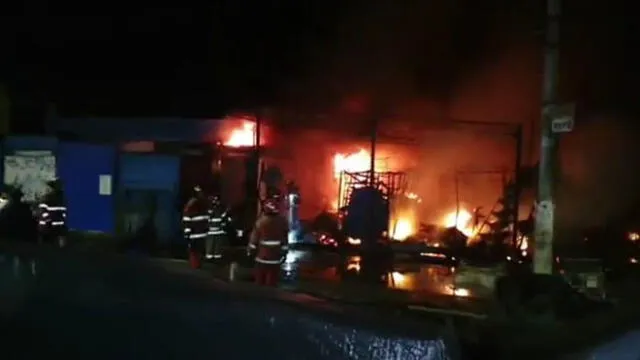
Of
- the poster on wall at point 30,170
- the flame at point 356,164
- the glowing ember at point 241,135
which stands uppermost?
the glowing ember at point 241,135

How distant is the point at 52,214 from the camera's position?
53.5 feet

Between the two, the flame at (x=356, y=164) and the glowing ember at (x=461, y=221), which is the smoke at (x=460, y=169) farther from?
the flame at (x=356, y=164)

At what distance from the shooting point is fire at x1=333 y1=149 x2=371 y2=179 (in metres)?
22.0

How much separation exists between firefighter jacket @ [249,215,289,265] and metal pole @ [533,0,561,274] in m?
3.06

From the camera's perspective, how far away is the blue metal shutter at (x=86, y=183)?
2006 centimetres

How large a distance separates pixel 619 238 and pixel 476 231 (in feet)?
9.17

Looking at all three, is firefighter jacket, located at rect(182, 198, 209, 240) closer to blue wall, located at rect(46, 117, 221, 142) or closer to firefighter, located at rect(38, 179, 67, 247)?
firefighter, located at rect(38, 179, 67, 247)

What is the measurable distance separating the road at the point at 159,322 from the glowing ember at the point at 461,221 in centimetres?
1833

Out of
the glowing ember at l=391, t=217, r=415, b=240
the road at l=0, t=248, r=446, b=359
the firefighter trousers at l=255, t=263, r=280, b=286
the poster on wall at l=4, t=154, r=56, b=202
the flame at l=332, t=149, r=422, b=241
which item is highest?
the flame at l=332, t=149, r=422, b=241

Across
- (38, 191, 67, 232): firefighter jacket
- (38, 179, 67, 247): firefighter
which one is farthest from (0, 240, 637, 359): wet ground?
(38, 191, 67, 232): firefighter jacket

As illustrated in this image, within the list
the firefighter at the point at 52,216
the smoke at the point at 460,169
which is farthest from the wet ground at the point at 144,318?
the smoke at the point at 460,169

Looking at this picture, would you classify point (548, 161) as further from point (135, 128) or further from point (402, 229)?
point (135, 128)

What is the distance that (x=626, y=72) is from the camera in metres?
26.2

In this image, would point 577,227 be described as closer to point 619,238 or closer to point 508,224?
point 619,238
